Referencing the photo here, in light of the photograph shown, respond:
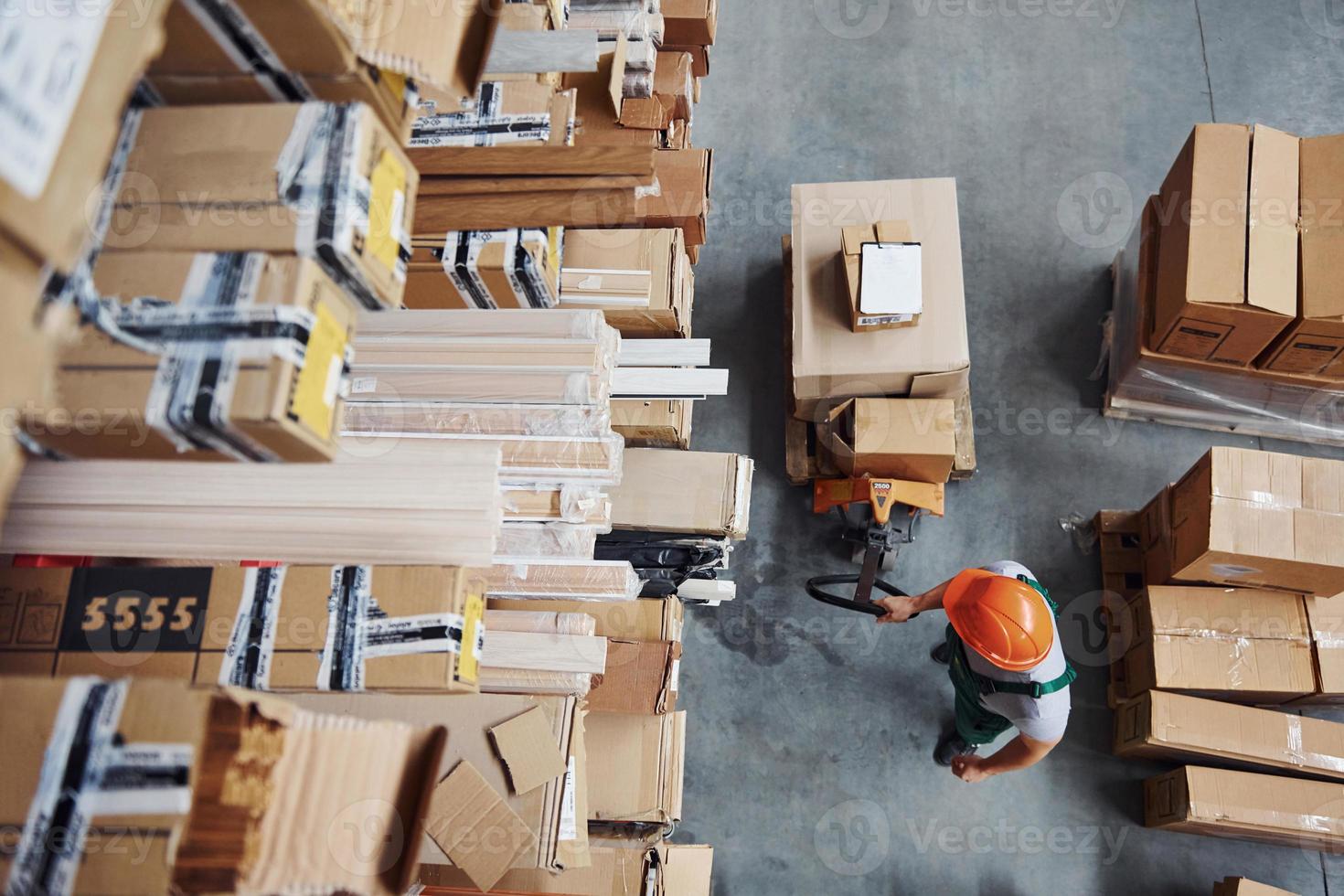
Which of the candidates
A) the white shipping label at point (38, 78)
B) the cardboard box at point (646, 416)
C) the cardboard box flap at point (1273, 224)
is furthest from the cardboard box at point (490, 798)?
the cardboard box flap at point (1273, 224)

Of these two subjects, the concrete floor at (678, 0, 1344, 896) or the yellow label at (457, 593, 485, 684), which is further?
the concrete floor at (678, 0, 1344, 896)

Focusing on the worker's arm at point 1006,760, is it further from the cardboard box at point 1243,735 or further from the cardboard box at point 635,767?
the cardboard box at point 635,767

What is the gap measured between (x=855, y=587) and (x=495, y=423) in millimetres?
2092

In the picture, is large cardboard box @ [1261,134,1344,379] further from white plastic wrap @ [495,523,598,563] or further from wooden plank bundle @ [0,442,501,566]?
wooden plank bundle @ [0,442,501,566]

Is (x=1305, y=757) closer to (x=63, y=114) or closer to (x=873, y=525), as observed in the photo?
(x=873, y=525)

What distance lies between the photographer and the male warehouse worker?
2836mm

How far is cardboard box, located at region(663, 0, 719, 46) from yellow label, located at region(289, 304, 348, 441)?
3.24 m

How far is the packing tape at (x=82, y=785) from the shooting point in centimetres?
128

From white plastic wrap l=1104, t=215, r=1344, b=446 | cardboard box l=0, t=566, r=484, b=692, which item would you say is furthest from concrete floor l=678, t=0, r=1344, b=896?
cardboard box l=0, t=566, r=484, b=692

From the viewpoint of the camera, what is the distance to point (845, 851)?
374cm

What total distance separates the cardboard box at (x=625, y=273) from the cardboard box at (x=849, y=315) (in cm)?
81

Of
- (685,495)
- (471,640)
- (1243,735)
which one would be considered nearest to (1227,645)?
(1243,735)

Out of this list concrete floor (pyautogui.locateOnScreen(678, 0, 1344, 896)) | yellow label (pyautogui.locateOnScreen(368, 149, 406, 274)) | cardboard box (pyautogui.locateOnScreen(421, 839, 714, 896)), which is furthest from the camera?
concrete floor (pyautogui.locateOnScreen(678, 0, 1344, 896))

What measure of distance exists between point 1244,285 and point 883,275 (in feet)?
5.11
